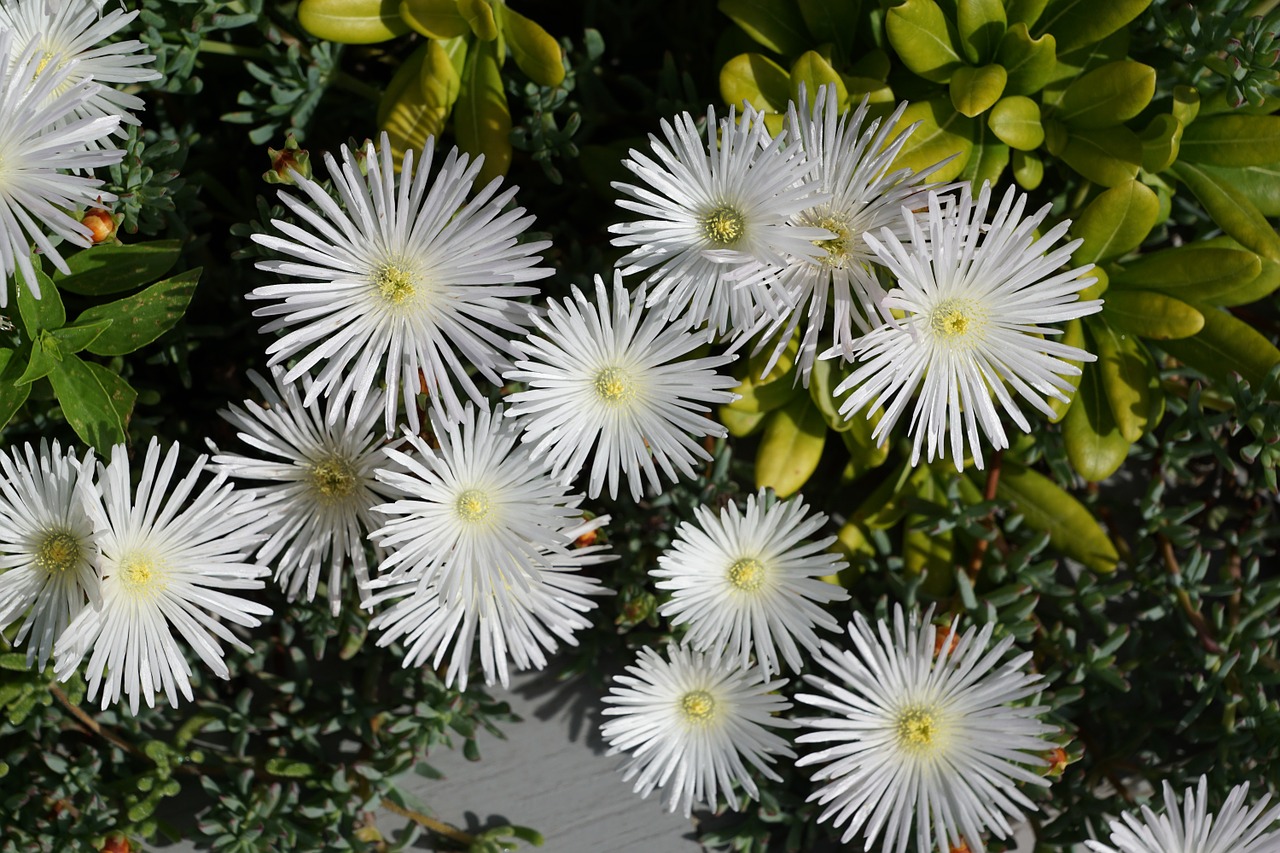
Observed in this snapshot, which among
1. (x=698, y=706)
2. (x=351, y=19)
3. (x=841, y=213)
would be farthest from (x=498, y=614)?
(x=351, y=19)

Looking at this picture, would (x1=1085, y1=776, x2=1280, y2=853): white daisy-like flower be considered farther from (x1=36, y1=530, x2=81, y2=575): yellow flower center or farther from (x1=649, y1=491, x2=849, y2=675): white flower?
(x1=36, y1=530, x2=81, y2=575): yellow flower center

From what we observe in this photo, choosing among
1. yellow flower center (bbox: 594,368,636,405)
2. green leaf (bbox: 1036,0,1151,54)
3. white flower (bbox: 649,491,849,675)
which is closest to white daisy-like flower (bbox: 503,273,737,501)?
yellow flower center (bbox: 594,368,636,405)

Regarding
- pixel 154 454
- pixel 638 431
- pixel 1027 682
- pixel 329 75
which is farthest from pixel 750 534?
pixel 329 75

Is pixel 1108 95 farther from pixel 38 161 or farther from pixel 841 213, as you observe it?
pixel 38 161

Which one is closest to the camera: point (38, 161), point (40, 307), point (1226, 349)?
point (38, 161)

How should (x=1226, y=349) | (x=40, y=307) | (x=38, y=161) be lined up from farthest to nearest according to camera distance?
(x=1226, y=349)
(x=40, y=307)
(x=38, y=161)

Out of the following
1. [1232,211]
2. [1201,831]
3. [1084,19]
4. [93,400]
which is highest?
[1084,19]

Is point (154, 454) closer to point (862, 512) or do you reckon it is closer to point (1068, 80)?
point (862, 512)

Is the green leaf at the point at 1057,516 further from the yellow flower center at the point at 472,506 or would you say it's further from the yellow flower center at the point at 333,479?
the yellow flower center at the point at 333,479
